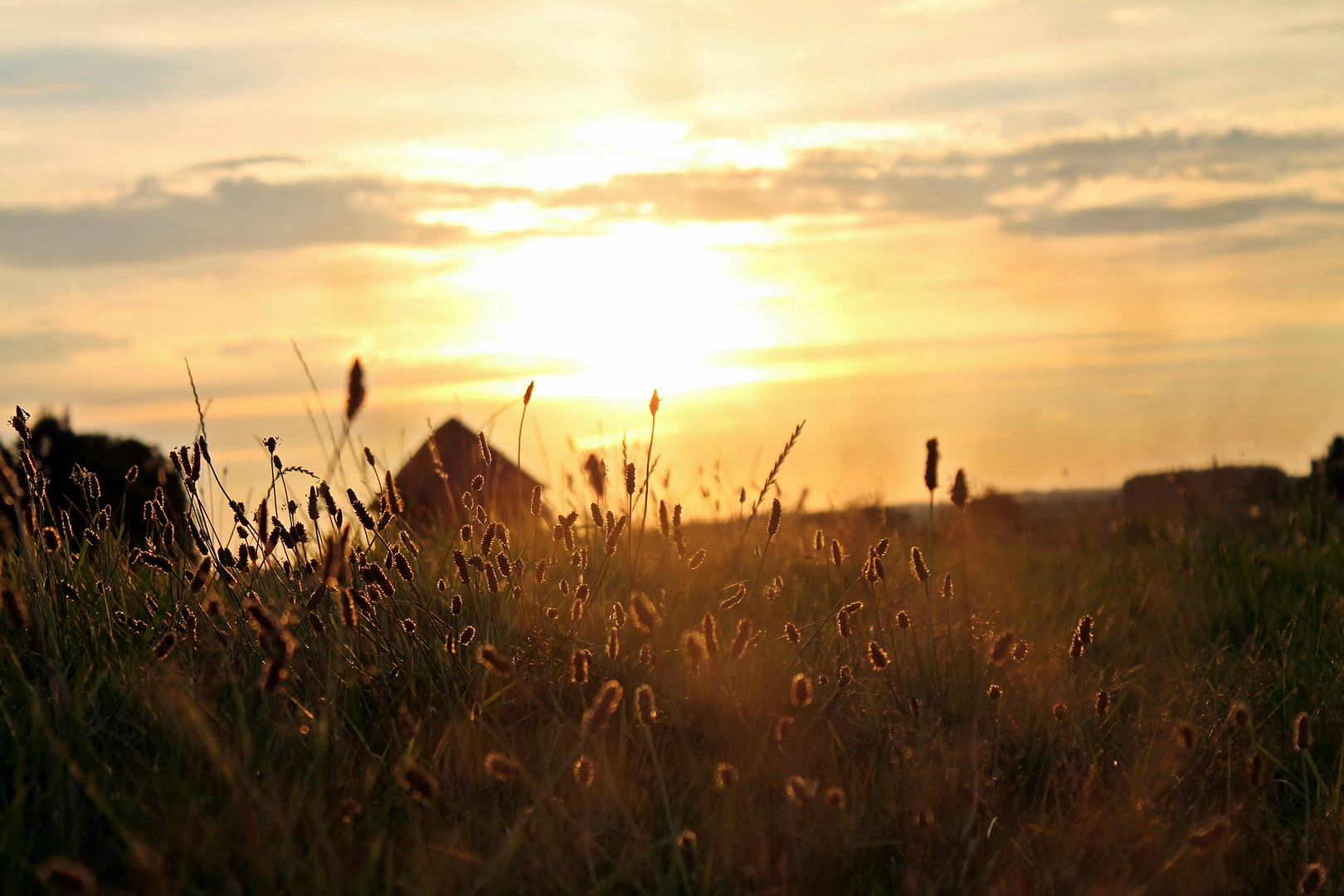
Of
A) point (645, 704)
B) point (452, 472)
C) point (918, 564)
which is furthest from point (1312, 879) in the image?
point (452, 472)

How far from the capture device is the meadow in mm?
2176

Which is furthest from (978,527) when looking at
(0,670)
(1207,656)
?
(0,670)

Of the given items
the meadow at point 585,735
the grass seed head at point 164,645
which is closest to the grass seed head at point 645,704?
the meadow at point 585,735

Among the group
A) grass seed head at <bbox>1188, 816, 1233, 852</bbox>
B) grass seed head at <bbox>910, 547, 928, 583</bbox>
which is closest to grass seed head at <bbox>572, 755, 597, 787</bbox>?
grass seed head at <bbox>910, 547, 928, 583</bbox>

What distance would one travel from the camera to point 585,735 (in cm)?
194

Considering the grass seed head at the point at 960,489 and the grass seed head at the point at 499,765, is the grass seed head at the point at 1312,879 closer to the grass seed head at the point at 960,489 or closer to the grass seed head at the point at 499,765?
the grass seed head at the point at 960,489

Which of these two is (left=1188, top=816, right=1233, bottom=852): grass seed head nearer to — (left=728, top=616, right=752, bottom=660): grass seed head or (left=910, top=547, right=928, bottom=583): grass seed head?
(left=910, top=547, right=928, bottom=583): grass seed head

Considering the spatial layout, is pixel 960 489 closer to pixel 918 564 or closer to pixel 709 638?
pixel 918 564

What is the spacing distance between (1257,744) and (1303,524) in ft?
15.7

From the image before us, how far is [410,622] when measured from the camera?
9.20 ft

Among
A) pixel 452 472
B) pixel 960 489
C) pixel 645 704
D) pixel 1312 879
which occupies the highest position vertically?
pixel 452 472

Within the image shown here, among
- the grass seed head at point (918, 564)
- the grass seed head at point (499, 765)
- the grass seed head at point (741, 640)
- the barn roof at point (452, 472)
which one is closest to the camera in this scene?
the grass seed head at point (499, 765)

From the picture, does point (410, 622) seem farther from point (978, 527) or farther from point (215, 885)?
point (978, 527)

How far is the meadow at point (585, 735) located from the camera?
2.18 metres
